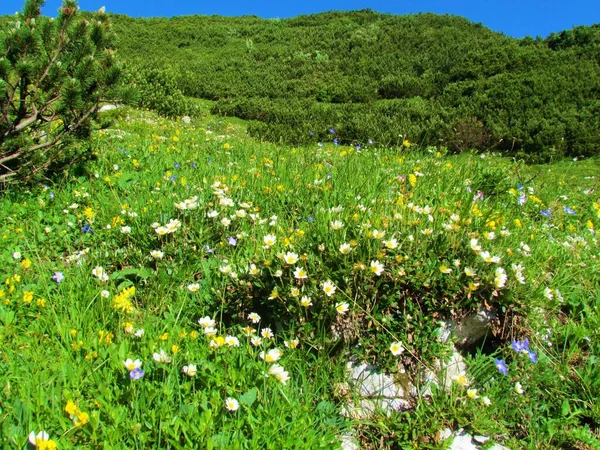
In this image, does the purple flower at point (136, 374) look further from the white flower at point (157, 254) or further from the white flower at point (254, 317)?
the white flower at point (157, 254)

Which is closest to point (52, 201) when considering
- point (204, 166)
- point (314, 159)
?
point (204, 166)

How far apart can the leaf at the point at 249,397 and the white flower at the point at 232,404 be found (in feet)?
0.23

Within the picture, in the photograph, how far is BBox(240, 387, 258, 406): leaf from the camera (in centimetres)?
220

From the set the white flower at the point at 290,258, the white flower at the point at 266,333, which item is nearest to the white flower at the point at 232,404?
the white flower at the point at 266,333

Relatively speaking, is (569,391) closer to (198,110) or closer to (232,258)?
(232,258)

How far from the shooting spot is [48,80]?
480cm

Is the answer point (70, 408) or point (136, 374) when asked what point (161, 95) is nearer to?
point (136, 374)

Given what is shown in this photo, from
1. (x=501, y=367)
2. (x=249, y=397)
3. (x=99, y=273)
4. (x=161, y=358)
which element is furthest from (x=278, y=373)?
(x=99, y=273)

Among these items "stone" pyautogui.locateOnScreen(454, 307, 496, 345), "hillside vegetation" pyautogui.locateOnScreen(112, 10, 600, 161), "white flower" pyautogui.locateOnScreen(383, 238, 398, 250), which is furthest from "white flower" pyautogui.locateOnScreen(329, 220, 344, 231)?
"hillside vegetation" pyautogui.locateOnScreen(112, 10, 600, 161)

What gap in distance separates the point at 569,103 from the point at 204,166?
11172 mm

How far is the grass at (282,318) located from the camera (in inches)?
84.8

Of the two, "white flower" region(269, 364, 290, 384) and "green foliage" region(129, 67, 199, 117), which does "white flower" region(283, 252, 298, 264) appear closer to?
"white flower" region(269, 364, 290, 384)

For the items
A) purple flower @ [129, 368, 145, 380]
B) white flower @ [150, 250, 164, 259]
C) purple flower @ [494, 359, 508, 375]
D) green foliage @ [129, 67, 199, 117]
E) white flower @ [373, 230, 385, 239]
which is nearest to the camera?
purple flower @ [129, 368, 145, 380]

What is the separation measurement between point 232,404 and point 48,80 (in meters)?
4.28
